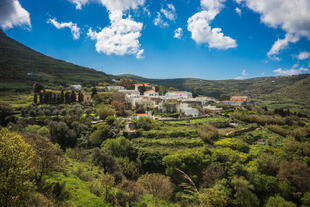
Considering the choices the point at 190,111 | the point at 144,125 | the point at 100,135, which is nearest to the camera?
the point at 100,135

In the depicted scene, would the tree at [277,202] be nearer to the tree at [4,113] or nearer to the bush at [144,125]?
the bush at [144,125]

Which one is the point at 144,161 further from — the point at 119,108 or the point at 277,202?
the point at 119,108

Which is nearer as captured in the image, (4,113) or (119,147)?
(119,147)

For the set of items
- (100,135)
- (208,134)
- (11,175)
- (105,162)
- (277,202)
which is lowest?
(277,202)

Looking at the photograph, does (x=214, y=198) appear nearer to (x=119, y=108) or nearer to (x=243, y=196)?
(x=243, y=196)

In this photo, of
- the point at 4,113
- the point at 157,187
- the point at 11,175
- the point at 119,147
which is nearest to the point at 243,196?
the point at 157,187

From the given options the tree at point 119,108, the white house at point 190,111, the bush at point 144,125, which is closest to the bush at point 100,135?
the bush at point 144,125

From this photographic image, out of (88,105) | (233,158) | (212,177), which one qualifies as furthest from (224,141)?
(88,105)

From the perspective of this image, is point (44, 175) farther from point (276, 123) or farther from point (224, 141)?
point (276, 123)

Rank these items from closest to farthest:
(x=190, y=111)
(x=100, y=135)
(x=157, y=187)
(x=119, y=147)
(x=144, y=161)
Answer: (x=157, y=187)
(x=144, y=161)
(x=119, y=147)
(x=100, y=135)
(x=190, y=111)

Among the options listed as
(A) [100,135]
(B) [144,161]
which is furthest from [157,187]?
(A) [100,135]

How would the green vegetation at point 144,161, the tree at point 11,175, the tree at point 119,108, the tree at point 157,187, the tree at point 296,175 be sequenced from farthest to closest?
the tree at point 119,108 < the tree at point 296,175 < the tree at point 157,187 < the green vegetation at point 144,161 < the tree at point 11,175

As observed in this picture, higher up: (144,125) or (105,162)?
(144,125)
